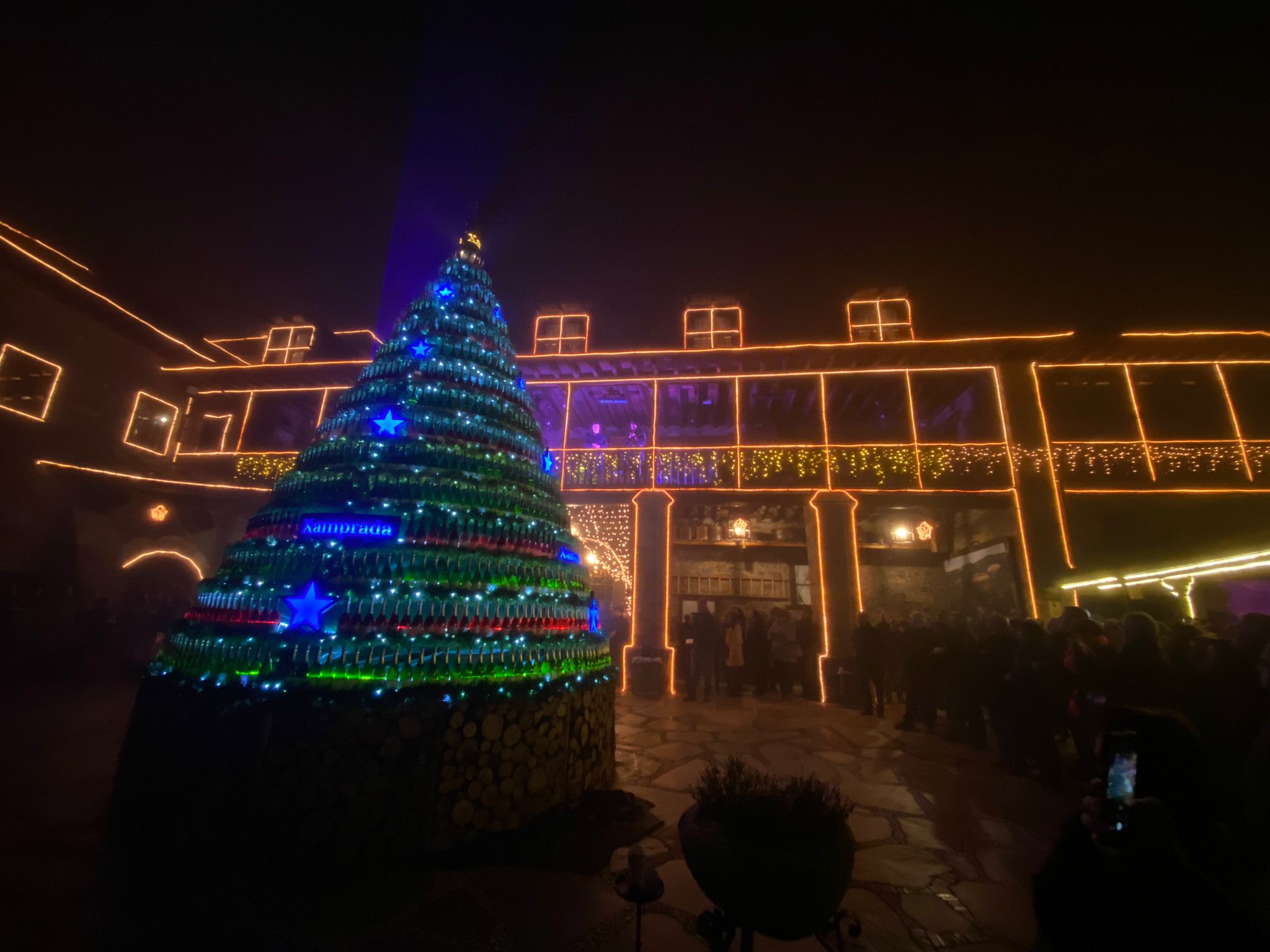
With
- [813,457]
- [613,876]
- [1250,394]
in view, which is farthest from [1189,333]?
[613,876]

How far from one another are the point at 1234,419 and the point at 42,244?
102ft

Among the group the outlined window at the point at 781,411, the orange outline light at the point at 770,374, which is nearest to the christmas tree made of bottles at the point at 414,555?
the orange outline light at the point at 770,374

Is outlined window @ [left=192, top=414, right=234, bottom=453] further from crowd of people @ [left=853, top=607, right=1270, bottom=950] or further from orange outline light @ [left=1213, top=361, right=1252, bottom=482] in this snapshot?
orange outline light @ [left=1213, top=361, right=1252, bottom=482]

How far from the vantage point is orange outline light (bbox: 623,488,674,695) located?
1134 cm

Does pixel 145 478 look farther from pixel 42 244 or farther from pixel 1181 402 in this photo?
pixel 1181 402

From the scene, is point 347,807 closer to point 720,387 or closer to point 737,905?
point 737,905

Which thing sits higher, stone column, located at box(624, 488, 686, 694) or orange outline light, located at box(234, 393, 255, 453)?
orange outline light, located at box(234, 393, 255, 453)

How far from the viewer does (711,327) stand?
16906 mm

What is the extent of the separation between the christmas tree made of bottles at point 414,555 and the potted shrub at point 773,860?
7.43ft

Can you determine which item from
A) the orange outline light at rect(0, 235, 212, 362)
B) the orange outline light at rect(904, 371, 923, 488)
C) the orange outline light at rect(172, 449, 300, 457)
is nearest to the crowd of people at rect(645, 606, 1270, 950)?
the orange outline light at rect(904, 371, 923, 488)

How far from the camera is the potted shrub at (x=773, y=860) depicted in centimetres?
185

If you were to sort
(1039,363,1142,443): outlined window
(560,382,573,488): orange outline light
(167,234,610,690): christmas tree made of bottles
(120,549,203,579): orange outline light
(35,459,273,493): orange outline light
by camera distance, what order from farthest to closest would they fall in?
(120,549,203,579): orange outline light < (560,382,573,488): orange outline light < (1039,363,1142,443): outlined window < (35,459,273,493): orange outline light < (167,234,610,690): christmas tree made of bottles

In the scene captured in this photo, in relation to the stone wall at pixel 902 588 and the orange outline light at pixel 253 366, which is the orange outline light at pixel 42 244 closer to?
the orange outline light at pixel 253 366

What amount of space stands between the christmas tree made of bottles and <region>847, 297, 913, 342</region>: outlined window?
14.4 meters
